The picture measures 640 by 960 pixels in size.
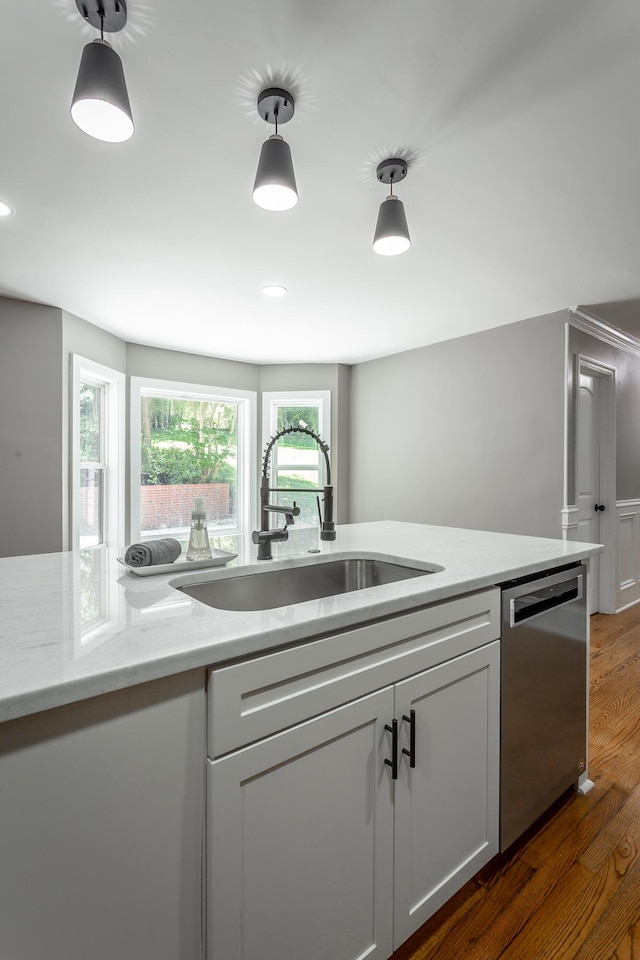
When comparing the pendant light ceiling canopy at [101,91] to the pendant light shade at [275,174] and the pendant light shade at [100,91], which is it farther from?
the pendant light shade at [275,174]

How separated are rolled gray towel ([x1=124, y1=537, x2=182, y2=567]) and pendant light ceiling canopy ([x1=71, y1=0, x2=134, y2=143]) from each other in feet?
3.44

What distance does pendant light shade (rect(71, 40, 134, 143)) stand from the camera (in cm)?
106

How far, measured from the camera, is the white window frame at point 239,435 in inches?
173

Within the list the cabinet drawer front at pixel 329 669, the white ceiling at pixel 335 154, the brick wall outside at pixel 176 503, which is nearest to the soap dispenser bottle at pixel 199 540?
the cabinet drawer front at pixel 329 669

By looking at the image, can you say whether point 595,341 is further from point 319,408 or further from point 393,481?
point 319,408

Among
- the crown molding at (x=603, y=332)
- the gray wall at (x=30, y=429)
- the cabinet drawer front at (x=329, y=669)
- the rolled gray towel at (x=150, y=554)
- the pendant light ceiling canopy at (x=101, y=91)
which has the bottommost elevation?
the cabinet drawer front at (x=329, y=669)

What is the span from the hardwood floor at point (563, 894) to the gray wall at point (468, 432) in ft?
6.75

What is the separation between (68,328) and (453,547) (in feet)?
10.3

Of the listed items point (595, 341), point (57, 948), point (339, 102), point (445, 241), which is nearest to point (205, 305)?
point (445, 241)

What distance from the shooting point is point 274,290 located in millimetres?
3129

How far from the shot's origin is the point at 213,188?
1.99 metres

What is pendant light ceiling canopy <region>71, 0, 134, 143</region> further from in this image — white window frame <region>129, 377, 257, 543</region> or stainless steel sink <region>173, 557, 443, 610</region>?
white window frame <region>129, 377, 257, 543</region>

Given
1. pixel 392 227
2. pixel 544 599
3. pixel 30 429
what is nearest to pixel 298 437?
pixel 30 429

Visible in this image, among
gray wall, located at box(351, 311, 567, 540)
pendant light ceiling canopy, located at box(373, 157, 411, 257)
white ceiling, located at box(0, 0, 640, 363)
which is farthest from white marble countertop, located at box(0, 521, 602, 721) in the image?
gray wall, located at box(351, 311, 567, 540)
